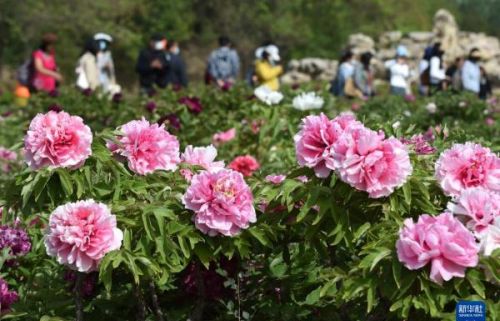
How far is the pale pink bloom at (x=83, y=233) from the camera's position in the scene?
2.54 meters

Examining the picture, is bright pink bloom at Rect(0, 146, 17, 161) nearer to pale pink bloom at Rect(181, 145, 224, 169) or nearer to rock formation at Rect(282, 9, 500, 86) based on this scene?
pale pink bloom at Rect(181, 145, 224, 169)

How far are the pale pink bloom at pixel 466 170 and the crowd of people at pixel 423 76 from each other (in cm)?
864

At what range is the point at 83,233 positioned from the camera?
2.54 metres

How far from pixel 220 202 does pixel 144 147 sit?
0.39 meters

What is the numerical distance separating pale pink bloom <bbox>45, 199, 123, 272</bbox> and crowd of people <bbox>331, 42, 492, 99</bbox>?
8812 mm

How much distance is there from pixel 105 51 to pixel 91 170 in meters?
9.15

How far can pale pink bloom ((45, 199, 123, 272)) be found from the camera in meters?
2.54

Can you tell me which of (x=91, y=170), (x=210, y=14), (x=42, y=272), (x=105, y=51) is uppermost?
(x=91, y=170)

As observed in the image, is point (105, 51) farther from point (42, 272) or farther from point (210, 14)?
point (210, 14)

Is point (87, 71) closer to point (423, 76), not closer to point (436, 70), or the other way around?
point (436, 70)

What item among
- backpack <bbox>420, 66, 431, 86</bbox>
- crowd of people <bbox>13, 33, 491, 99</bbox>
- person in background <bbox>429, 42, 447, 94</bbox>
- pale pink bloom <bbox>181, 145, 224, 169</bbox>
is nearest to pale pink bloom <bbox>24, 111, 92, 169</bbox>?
pale pink bloom <bbox>181, 145, 224, 169</bbox>

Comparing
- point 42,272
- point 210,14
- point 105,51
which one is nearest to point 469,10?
point 210,14

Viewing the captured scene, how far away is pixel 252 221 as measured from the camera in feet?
8.66

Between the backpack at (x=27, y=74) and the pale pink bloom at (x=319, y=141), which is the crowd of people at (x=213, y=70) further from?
the pale pink bloom at (x=319, y=141)
